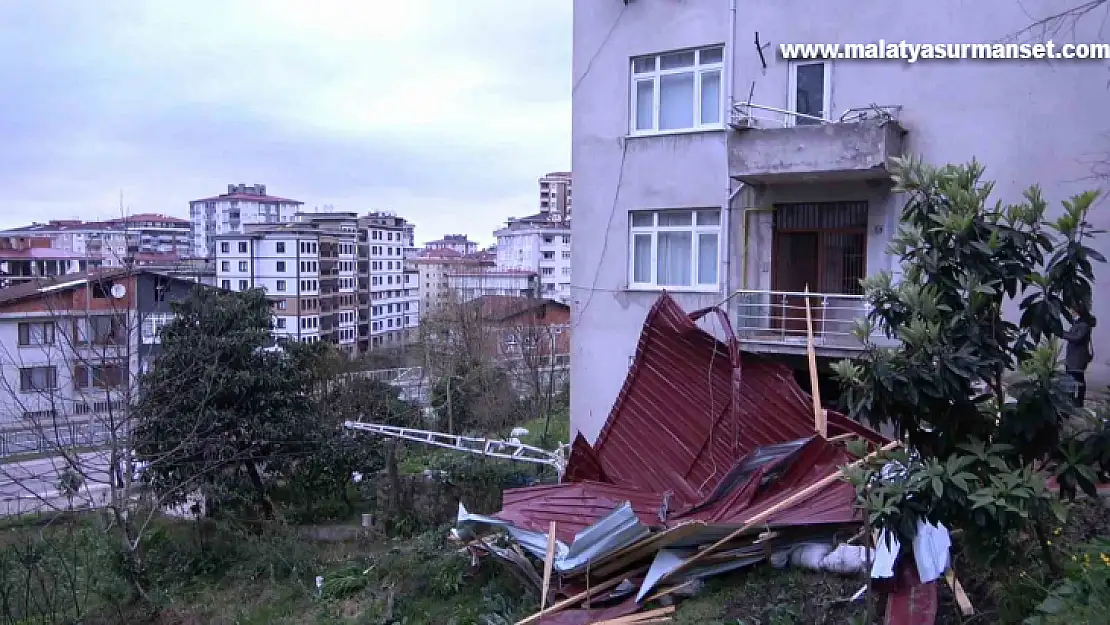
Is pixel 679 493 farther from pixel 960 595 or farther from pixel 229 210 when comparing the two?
pixel 229 210

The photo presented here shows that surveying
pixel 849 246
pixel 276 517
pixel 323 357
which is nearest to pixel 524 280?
pixel 323 357

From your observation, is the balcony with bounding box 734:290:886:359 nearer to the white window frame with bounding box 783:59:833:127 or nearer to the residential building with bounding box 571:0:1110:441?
the residential building with bounding box 571:0:1110:441

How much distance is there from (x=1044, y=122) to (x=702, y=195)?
4.47 metres

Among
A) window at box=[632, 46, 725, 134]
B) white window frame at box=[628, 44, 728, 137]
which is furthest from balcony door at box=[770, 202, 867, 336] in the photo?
window at box=[632, 46, 725, 134]

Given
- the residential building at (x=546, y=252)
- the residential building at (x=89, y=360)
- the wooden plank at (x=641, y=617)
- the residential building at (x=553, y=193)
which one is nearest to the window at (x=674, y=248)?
the wooden plank at (x=641, y=617)

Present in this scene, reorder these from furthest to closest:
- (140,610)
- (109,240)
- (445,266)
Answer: (445,266), (109,240), (140,610)

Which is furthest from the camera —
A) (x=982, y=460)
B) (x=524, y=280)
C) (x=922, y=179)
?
(x=524, y=280)

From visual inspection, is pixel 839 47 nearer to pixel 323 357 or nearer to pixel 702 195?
pixel 702 195

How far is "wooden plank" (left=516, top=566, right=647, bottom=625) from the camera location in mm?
8202

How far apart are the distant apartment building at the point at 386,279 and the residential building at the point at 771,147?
56089mm

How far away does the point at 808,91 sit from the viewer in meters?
11.1

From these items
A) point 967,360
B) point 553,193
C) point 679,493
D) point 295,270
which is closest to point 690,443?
point 679,493

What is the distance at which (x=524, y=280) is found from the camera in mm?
70625

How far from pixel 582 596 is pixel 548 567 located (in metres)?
0.57
